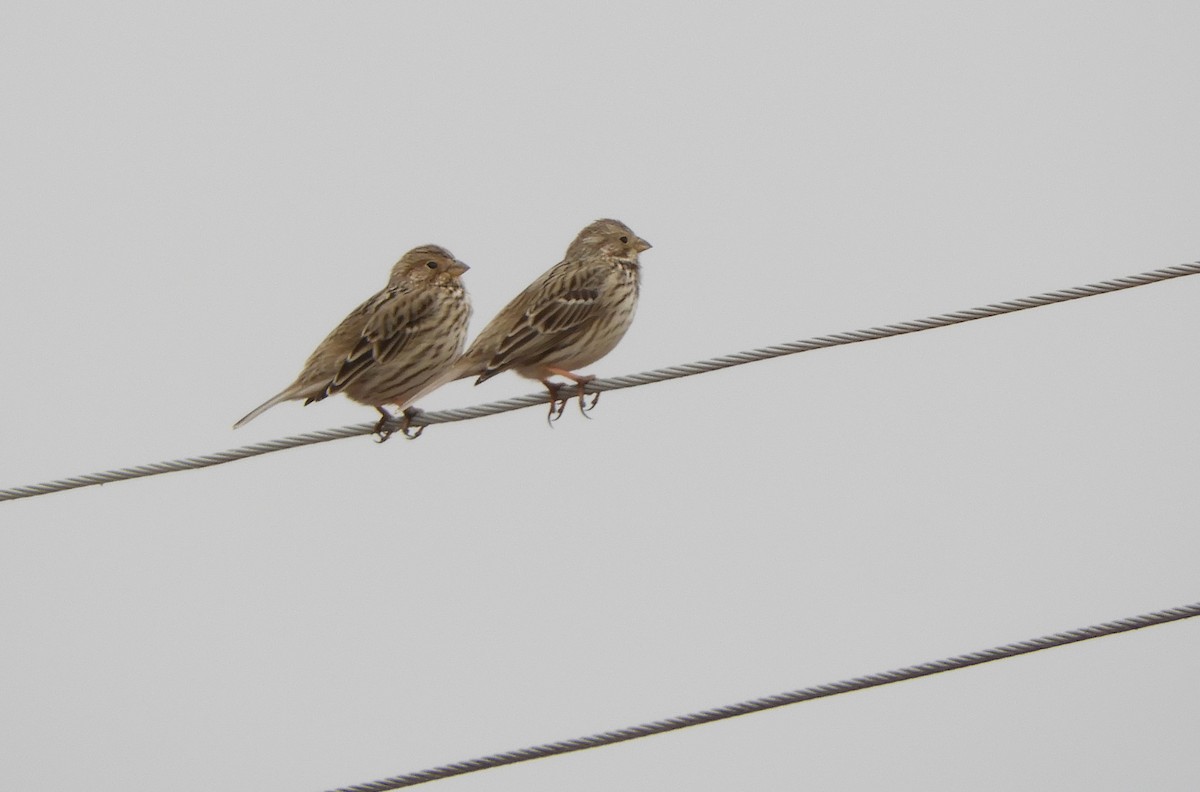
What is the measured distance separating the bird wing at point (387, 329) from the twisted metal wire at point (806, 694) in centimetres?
361

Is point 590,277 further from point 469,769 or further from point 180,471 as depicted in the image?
point 469,769

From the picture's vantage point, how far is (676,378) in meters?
7.92

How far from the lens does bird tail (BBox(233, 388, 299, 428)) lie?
9535 millimetres

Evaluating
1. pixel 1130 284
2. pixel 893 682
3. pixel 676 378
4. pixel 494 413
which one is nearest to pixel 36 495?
pixel 494 413

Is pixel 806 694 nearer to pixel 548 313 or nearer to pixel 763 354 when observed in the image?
pixel 763 354

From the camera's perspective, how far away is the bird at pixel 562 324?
10.5 m

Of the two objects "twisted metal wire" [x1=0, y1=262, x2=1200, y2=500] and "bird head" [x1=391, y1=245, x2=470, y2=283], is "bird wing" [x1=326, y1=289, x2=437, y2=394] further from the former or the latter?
"twisted metal wire" [x1=0, y1=262, x2=1200, y2=500]

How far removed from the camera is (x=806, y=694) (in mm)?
6645

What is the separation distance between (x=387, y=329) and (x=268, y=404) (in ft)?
2.62

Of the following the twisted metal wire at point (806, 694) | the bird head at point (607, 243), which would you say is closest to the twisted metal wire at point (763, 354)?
the twisted metal wire at point (806, 694)

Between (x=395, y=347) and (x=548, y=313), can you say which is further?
(x=548, y=313)

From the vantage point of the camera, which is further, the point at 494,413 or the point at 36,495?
the point at 494,413

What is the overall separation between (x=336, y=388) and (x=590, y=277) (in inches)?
64.3

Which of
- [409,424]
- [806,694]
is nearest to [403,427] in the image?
[409,424]
